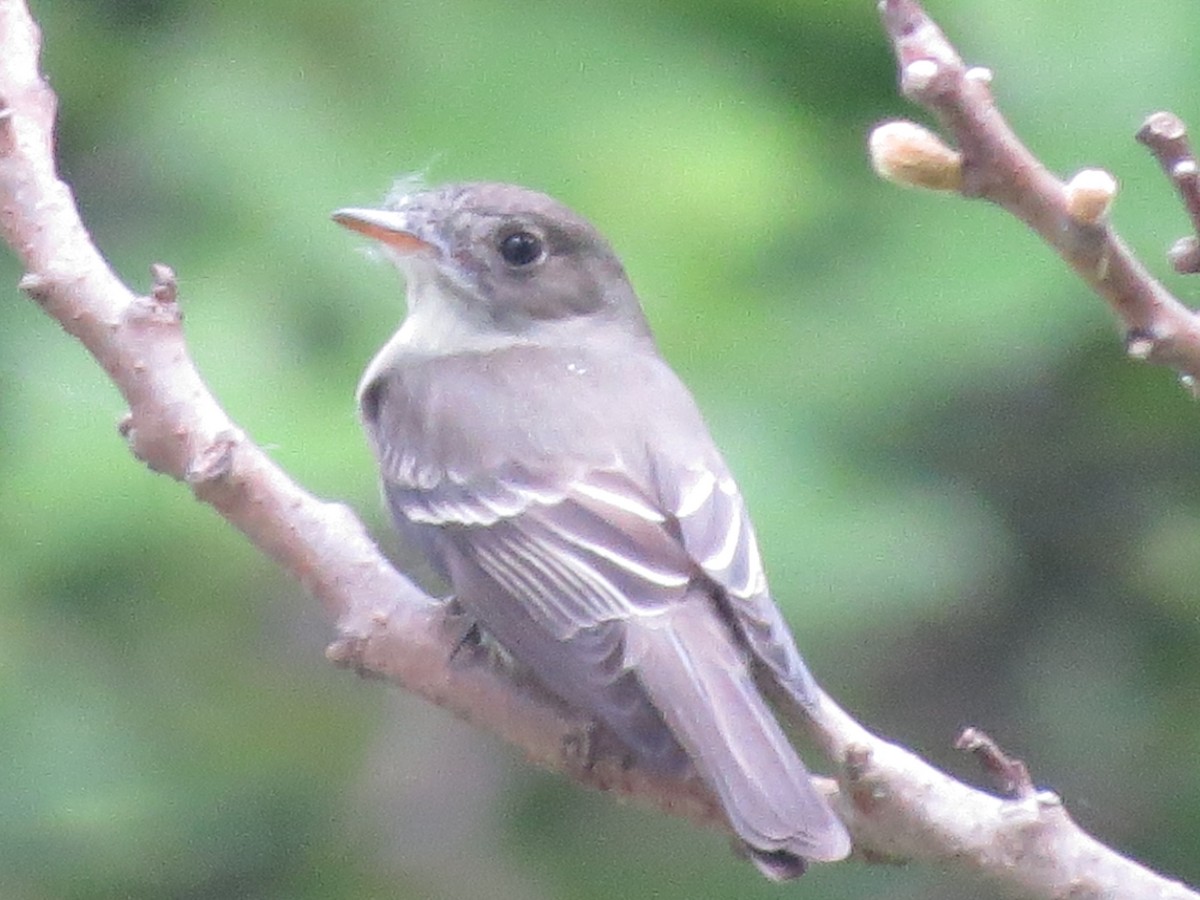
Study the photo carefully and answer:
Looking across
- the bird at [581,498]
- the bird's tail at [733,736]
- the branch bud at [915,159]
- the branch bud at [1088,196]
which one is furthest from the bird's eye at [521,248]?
the branch bud at [1088,196]

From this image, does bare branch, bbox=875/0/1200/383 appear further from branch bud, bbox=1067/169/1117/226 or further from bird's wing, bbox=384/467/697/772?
bird's wing, bbox=384/467/697/772

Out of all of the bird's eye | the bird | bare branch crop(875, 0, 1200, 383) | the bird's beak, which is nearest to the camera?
bare branch crop(875, 0, 1200, 383)

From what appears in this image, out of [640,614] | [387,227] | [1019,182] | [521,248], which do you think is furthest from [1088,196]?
[521,248]

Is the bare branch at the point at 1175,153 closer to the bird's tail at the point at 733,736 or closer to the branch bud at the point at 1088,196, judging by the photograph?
the branch bud at the point at 1088,196

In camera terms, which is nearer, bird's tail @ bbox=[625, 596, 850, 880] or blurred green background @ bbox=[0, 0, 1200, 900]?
bird's tail @ bbox=[625, 596, 850, 880]

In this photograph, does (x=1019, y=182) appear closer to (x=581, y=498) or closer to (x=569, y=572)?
(x=569, y=572)

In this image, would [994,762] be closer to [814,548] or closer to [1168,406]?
[814,548]

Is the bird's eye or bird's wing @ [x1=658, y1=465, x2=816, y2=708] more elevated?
bird's wing @ [x1=658, y1=465, x2=816, y2=708]

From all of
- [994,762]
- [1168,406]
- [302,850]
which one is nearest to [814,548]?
[1168,406]

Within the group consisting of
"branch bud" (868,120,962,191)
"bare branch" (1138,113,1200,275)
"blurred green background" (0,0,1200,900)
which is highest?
"bare branch" (1138,113,1200,275)

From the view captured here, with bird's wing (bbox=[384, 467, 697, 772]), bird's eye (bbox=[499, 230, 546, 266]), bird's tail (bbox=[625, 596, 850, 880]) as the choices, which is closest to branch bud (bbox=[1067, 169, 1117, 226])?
bird's tail (bbox=[625, 596, 850, 880])
